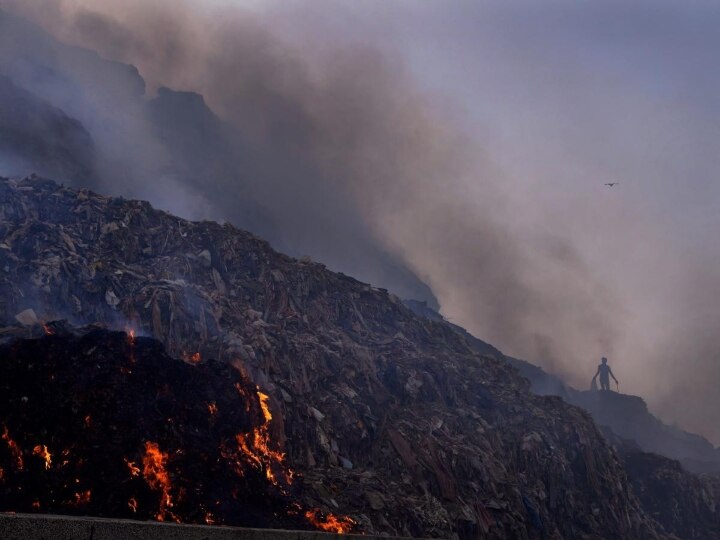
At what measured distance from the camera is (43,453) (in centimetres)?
1441

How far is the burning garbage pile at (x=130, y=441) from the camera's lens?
14.1 m

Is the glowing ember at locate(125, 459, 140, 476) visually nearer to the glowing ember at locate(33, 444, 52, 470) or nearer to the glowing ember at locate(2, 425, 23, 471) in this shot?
the glowing ember at locate(33, 444, 52, 470)

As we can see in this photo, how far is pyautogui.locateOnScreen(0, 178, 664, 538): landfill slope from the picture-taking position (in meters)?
23.4

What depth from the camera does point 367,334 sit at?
36.7m

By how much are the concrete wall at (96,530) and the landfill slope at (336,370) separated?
41.8 ft

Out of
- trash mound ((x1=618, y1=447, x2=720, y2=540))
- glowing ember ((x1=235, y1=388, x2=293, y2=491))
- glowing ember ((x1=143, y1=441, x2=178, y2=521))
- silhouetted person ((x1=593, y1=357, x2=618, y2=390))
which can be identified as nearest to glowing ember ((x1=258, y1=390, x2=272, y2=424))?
glowing ember ((x1=235, y1=388, x2=293, y2=491))

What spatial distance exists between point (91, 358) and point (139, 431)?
3.14 meters

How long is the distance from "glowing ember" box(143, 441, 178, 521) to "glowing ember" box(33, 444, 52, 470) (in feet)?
8.13

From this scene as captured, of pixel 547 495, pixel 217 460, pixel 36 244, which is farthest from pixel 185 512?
pixel 547 495

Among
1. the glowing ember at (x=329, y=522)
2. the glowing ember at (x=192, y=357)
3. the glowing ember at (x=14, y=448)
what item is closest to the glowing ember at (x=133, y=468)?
the glowing ember at (x=14, y=448)

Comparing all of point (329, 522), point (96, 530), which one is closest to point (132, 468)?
point (329, 522)

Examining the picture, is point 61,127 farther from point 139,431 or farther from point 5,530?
point 5,530

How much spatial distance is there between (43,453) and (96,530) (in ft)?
32.7

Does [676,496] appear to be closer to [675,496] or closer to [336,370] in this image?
[675,496]
